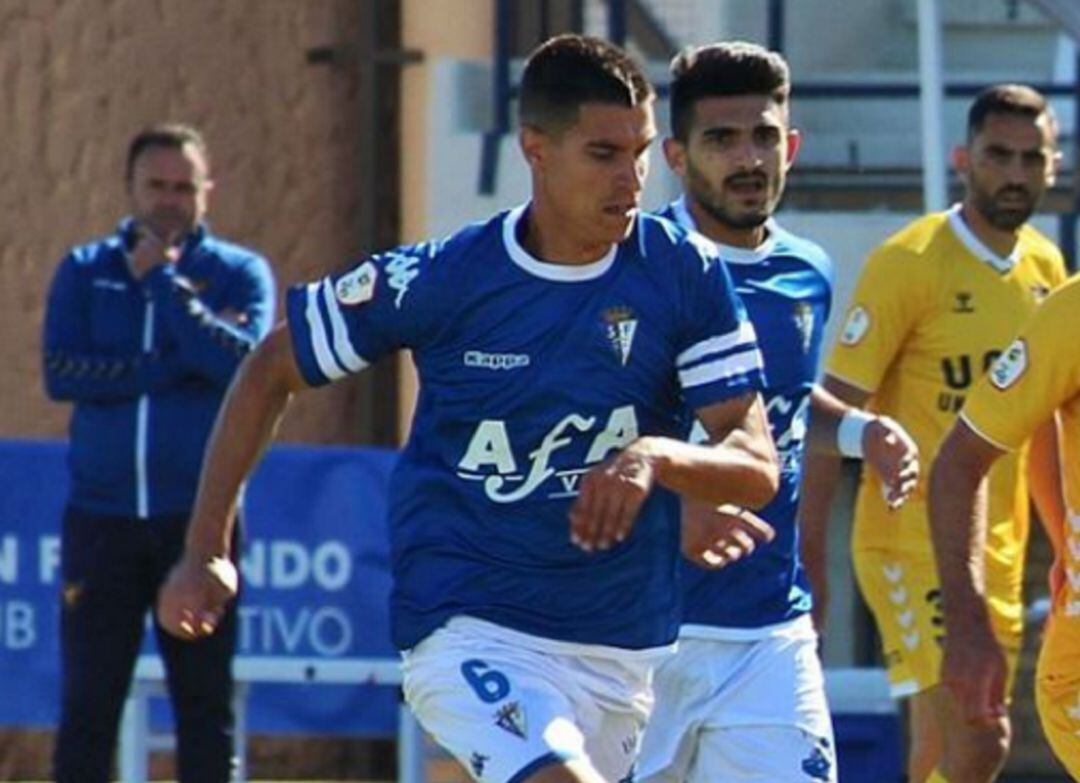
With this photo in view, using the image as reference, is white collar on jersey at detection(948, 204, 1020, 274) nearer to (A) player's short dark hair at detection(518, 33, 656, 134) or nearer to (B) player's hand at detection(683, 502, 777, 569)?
(A) player's short dark hair at detection(518, 33, 656, 134)

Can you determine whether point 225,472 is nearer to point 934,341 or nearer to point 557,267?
point 557,267

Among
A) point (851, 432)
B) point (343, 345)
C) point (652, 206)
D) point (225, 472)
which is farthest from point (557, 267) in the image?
point (652, 206)

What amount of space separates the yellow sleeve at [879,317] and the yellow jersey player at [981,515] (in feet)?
8.18

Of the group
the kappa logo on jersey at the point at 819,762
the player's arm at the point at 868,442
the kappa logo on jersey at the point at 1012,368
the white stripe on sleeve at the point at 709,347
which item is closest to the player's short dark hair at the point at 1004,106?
the player's arm at the point at 868,442

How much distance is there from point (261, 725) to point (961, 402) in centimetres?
307

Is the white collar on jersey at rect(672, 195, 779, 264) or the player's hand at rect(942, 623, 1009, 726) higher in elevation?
the white collar on jersey at rect(672, 195, 779, 264)

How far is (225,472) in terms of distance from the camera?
6.98m

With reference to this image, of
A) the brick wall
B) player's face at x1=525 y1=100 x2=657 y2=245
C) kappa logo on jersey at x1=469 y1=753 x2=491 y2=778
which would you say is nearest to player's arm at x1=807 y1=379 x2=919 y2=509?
player's face at x1=525 y1=100 x2=657 y2=245

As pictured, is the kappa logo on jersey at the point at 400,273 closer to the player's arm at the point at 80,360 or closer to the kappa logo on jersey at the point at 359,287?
the kappa logo on jersey at the point at 359,287

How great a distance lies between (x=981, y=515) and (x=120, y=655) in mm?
3626

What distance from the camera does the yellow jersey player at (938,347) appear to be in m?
9.85

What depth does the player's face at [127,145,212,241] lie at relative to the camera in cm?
1035

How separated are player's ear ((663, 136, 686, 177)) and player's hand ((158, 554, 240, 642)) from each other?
1.67 meters

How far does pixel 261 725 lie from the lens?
39.3ft
